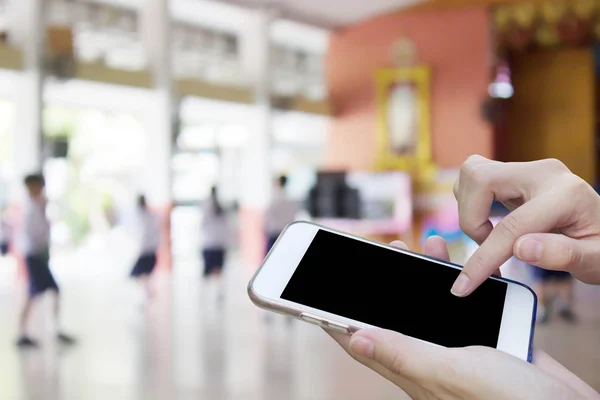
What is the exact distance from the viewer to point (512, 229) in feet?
3.02

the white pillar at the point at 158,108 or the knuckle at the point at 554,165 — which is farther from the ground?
the white pillar at the point at 158,108

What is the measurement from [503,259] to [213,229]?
529 centimetres

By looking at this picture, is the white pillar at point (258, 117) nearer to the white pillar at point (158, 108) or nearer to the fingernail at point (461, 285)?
the white pillar at point (158, 108)

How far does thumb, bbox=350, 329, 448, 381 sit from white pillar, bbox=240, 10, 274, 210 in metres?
7.51

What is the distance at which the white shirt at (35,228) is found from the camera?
4.12 meters

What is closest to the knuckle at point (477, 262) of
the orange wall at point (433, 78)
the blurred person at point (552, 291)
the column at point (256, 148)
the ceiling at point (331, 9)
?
the blurred person at point (552, 291)

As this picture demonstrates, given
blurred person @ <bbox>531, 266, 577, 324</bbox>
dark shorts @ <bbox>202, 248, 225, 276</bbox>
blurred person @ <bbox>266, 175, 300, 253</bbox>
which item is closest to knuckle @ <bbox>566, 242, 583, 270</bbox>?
blurred person @ <bbox>531, 266, 577, 324</bbox>

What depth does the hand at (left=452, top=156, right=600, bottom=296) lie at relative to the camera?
91 centimetres

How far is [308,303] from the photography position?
38.6 inches

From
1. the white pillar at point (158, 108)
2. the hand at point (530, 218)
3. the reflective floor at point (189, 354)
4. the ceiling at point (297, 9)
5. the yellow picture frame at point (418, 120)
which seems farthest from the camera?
the yellow picture frame at point (418, 120)

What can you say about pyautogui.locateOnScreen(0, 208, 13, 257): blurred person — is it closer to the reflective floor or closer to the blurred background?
the blurred background

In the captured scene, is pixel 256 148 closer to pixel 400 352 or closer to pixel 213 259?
pixel 213 259

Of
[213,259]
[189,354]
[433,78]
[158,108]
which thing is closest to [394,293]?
[189,354]

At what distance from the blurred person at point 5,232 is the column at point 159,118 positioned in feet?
5.54
